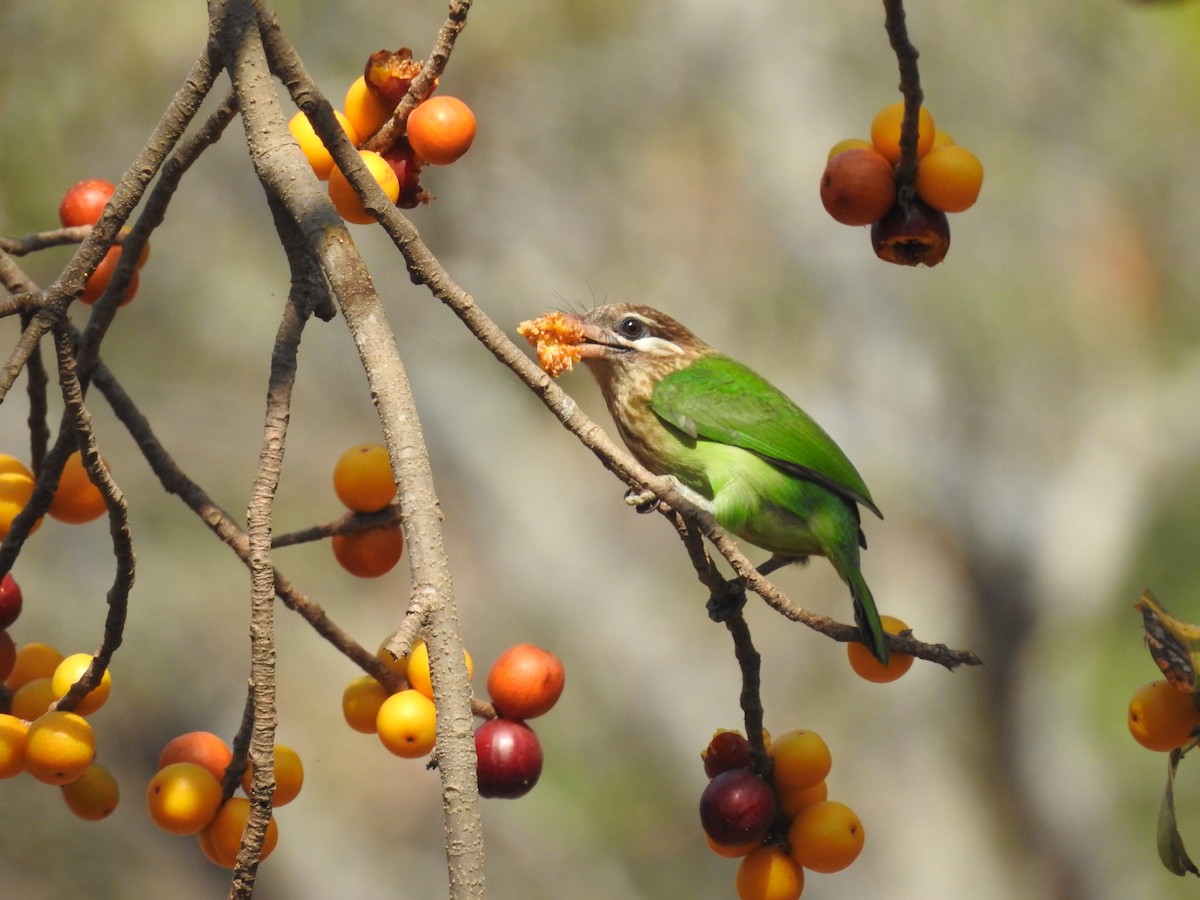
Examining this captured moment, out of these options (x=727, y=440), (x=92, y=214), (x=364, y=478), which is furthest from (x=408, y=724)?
(x=727, y=440)

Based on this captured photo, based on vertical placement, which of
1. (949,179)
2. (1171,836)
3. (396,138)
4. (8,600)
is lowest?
(8,600)

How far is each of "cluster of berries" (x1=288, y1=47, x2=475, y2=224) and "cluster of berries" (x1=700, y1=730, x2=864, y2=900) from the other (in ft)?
3.30

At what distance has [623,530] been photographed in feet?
21.1

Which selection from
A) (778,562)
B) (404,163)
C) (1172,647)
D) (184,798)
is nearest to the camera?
(1172,647)

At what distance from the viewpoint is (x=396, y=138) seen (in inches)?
80.0

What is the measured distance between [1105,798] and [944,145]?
5.11 metres

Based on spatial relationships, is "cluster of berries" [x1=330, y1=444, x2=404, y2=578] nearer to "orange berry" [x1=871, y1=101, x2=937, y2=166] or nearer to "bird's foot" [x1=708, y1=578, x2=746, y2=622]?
"bird's foot" [x1=708, y1=578, x2=746, y2=622]

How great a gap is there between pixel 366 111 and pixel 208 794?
1.09 meters

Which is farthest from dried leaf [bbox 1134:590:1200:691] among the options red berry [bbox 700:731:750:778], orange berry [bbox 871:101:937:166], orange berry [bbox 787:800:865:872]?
orange berry [bbox 871:101:937:166]

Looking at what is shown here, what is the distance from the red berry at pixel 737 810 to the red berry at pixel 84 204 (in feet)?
5.04

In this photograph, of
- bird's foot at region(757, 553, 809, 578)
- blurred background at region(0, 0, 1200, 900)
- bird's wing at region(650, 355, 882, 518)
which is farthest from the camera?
blurred background at region(0, 0, 1200, 900)

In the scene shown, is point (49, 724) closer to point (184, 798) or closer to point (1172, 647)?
point (184, 798)

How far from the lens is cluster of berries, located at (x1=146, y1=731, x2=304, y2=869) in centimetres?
173

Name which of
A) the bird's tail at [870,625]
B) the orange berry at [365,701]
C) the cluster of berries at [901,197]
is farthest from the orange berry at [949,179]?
the orange berry at [365,701]
